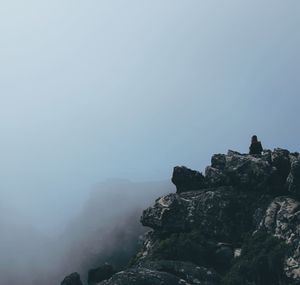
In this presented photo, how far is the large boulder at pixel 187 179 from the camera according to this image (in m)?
75.3

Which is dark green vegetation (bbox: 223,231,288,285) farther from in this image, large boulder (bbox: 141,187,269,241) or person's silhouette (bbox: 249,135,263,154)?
person's silhouette (bbox: 249,135,263,154)

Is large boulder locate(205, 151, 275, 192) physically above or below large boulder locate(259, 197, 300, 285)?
above

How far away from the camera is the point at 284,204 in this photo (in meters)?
59.7

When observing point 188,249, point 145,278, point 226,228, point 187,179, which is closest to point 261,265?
point 188,249

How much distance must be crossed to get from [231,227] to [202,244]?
456 cm

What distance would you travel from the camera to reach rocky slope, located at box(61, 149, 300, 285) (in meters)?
51.8

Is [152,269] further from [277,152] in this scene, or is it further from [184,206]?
[277,152]

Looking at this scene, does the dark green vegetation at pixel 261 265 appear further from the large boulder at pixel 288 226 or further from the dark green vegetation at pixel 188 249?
the dark green vegetation at pixel 188 249

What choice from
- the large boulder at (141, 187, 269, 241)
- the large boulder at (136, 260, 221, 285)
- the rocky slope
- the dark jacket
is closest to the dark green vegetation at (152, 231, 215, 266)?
the rocky slope

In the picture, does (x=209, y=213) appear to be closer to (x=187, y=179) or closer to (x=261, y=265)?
(x=187, y=179)

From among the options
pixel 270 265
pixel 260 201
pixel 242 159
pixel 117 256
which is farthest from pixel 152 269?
pixel 117 256

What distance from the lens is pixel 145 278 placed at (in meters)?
48.5

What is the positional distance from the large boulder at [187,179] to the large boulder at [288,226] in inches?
613

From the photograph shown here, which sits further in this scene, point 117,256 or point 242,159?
point 117,256
